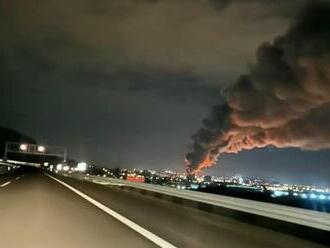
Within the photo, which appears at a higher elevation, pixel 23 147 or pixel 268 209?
pixel 23 147

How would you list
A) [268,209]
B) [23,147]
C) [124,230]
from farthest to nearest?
1. [23,147]
2. [268,209]
3. [124,230]

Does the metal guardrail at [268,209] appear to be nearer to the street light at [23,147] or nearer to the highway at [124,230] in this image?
the highway at [124,230]

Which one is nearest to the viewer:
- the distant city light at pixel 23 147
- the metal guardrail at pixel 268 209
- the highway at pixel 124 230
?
the highway at pixel 124 230

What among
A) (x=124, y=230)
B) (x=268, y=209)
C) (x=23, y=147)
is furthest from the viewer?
(x=23, y=147)

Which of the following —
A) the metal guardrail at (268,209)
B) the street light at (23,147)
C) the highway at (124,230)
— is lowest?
the highway at (124,230)

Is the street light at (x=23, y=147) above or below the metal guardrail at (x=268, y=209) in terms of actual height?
above

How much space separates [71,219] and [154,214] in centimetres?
365

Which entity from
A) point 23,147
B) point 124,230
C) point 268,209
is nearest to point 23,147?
point 23,147

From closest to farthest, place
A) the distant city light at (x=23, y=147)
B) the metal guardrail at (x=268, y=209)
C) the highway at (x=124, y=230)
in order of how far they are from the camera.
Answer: the highway at (x=124, y=230) → the metal guardrail at (x=268, y=209) → the distant city light at (x=23, y=147)

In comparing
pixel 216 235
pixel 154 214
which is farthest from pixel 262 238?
pixel 154 214

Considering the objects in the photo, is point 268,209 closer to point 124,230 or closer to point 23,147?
point 124,230

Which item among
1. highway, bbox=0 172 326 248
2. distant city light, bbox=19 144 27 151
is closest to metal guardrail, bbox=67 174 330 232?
highway, bbox=0 172 326 248

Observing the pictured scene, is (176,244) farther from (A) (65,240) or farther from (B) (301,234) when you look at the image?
(B) (301,234)

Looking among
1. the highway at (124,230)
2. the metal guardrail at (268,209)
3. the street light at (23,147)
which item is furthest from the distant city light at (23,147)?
the highway at (124,230)
